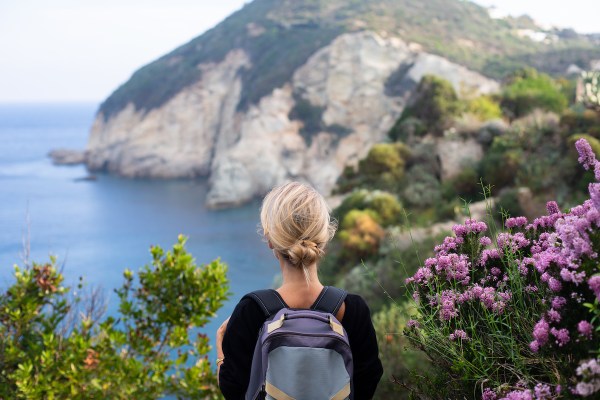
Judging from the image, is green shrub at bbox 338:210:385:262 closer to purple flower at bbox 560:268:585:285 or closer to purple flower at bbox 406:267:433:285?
purple flower at bbox 406:267:433:285

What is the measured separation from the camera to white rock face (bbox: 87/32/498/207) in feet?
181

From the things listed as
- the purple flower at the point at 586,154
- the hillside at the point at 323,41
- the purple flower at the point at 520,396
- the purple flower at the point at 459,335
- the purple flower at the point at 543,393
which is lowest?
the hillside at the point at 323,41

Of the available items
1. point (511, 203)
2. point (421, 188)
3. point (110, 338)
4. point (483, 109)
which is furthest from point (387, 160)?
point (110, 338)

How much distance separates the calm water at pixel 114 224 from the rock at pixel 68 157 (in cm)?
194

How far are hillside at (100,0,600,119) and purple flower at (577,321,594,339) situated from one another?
183ft

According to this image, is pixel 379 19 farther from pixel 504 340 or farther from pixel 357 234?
pixel 504 340

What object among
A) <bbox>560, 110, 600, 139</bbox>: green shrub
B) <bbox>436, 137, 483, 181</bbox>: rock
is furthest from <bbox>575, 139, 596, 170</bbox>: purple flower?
<bbox>436, 137, 483, 181</bbox>: rock

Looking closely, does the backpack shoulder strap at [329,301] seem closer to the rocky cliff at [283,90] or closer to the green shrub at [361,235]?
the green shrub at [361,235]

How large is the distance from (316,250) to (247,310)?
1.10 feet

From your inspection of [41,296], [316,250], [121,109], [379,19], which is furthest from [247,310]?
[121,109]

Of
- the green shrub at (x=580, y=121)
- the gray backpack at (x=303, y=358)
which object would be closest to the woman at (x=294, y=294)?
the gray backpack at (x=303, y=358)

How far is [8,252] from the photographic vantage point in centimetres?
2900

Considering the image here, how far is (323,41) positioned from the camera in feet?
204

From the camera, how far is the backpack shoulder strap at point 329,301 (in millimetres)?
2316
